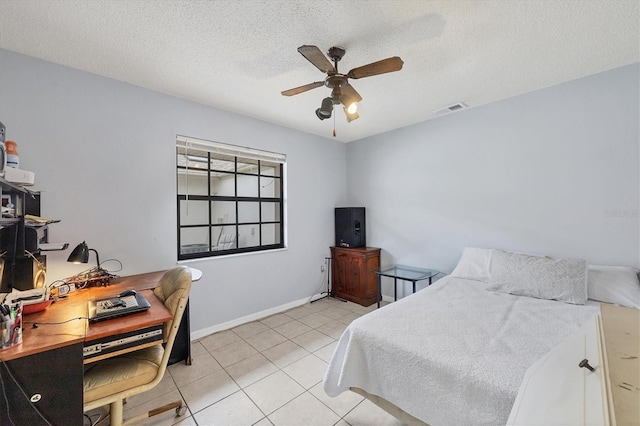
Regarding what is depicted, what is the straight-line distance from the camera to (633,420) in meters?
0.51

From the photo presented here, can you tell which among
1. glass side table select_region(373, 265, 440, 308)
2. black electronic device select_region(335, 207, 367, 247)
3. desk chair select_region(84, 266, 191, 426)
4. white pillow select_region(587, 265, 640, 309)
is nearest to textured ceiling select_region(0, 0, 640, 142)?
desk chair select_region(84, 266, 191, 426)

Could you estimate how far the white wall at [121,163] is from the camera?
2.01 metres

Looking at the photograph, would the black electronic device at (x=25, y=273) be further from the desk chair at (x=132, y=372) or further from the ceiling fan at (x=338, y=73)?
the ceiling fan at (x=338, y=73)

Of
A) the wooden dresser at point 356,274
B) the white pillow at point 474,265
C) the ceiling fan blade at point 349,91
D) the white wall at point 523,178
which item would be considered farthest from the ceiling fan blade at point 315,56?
the wooden dresser at point 356,274

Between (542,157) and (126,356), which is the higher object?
(542,157)

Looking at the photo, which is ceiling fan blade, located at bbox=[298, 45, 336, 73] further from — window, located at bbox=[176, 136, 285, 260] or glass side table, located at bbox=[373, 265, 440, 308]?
glass side table, located at bbox=[373, 265, 440, 308]

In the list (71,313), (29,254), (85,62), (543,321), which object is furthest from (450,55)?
(29,254)

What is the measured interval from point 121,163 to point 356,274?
311 cm

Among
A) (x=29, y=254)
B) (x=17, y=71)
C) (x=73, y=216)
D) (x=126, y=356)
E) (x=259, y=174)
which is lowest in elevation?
(x=126, y=356)

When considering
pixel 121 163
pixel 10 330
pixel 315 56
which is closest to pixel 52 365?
pixel 10 330

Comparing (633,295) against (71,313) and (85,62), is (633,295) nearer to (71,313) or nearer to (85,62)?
(71,313)

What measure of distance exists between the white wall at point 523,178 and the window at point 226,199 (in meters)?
1.68

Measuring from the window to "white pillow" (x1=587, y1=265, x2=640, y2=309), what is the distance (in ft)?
10.7

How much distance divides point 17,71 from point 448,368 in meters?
3.55
